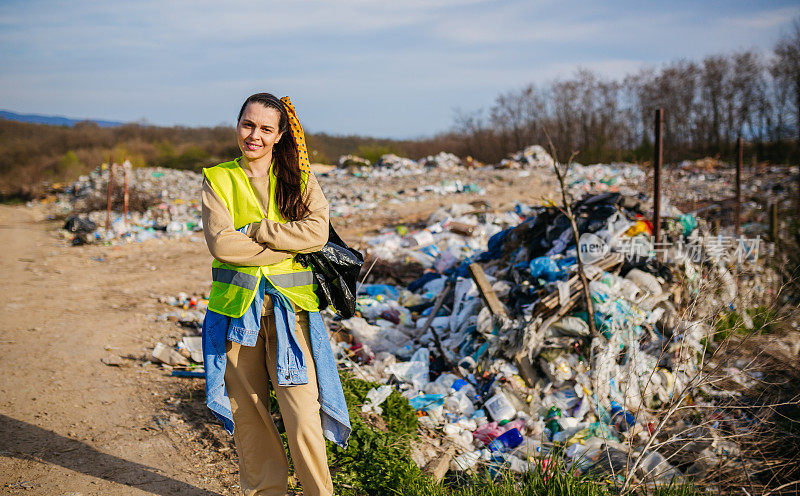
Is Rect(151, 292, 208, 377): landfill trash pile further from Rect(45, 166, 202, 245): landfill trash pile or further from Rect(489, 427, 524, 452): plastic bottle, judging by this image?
Rect(45, 166, 202, 245): landfill trash pile

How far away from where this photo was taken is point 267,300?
1911mm

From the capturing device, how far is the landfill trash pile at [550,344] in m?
3.47

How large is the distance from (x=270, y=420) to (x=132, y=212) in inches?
409

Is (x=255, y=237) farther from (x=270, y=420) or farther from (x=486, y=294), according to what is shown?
(x=486, y=294)

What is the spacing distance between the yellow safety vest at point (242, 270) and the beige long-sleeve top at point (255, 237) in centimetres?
4

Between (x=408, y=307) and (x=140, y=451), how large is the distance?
10.3 ft

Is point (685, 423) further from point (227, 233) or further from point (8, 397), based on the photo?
point (8, 397)

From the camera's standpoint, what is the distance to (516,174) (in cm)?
1577

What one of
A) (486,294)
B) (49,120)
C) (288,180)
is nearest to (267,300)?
(288,180)

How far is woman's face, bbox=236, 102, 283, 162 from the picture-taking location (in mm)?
1834

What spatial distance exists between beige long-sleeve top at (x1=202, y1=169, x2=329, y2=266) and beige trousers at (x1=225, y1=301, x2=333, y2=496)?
7.7 inches

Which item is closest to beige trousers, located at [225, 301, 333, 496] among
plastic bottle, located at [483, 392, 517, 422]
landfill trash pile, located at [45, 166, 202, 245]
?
plastic bottle, located at [483, 392, 517, 422]

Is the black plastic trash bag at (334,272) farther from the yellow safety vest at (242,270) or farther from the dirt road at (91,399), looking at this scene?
the dirt road at (91,399)

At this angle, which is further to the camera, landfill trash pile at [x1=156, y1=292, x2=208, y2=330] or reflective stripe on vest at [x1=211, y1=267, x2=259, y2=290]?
landfill trash pile at [x1=156, y1=292, x2=208, y2=330]
